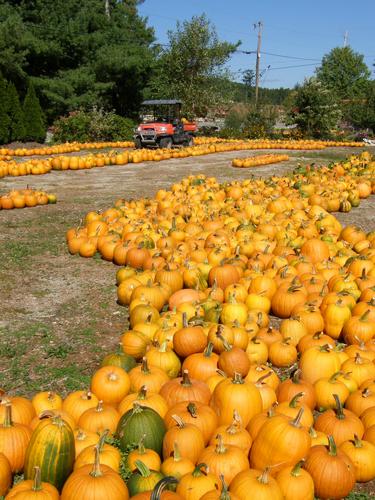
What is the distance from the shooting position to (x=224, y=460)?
3.16 m

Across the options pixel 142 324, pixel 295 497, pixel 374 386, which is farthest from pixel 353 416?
pixel 142 324

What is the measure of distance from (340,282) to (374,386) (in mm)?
2153

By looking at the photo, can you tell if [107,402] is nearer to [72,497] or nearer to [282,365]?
[72,497]

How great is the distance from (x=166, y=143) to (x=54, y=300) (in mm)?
21076

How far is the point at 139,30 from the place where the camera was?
42406 mm

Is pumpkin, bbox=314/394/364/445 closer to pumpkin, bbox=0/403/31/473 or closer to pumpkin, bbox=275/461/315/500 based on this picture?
pumpkin, bbox=275/461/315/500

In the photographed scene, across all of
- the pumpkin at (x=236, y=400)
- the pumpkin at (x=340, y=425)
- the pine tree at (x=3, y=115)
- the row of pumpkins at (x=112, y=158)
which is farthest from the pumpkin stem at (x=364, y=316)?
the pine tree at (x=3, y=115)

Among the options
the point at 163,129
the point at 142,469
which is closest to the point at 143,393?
the point at 142,469

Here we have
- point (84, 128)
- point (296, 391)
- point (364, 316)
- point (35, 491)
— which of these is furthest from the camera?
point (84, 128)

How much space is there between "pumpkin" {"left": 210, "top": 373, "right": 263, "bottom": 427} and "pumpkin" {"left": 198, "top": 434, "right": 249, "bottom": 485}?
52 centimetres

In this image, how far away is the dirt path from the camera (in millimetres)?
4887

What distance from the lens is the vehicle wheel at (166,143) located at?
26.6m

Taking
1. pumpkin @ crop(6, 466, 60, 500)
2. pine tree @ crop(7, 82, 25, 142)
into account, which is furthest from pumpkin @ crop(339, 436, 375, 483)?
pine tree @ crop(7, 82, 25, 142)

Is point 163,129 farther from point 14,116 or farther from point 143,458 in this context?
point 143,458
